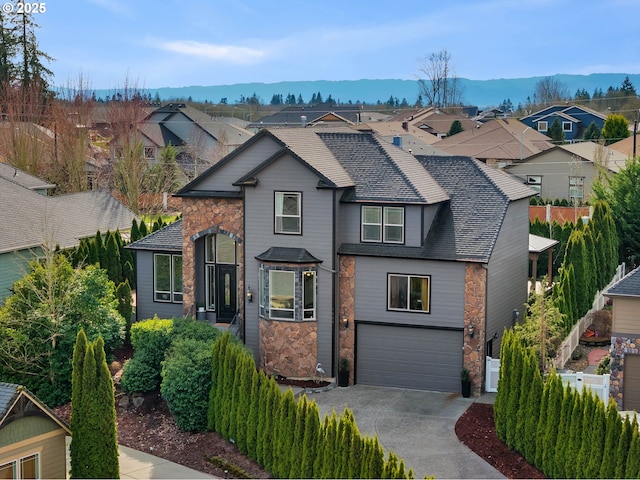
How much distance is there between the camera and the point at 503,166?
59.1m

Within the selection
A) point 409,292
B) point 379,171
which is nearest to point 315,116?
point 379,171

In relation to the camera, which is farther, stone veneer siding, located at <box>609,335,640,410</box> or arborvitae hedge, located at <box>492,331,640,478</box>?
stone veneer siding, located at <box>609,335,640,410</box>

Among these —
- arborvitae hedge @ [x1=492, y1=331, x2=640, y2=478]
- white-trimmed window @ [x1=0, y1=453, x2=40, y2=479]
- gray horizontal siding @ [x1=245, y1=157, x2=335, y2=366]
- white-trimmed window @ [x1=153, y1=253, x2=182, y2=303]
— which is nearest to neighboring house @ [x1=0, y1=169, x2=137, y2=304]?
white-trimmed window @ [x1=153, y1=253, x2=182, y2=303]

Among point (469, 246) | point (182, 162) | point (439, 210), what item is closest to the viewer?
point (469, 246)

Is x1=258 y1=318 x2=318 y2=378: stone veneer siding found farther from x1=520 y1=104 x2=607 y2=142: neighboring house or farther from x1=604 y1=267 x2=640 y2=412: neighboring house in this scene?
x1=520 y1=104 x2=607 y2=142: neighboring house

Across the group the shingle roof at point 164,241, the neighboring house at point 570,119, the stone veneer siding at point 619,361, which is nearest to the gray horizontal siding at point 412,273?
the stone veneer siding at point 619,361

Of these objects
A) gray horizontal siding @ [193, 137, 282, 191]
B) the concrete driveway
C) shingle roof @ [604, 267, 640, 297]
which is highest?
gray horizontal siding @ [193, 137, 282, 191]

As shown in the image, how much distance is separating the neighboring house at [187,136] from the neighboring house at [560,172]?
24829 mm

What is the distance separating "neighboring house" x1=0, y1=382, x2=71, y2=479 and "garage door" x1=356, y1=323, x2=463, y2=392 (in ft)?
32.4

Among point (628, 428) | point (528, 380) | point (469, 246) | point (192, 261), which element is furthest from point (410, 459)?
point (192, 261)

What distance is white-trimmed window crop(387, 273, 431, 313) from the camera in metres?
27.5

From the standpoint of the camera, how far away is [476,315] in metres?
26.9

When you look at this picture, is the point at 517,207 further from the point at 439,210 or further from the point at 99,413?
the point at 99,413

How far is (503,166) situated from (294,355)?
34.1 m
